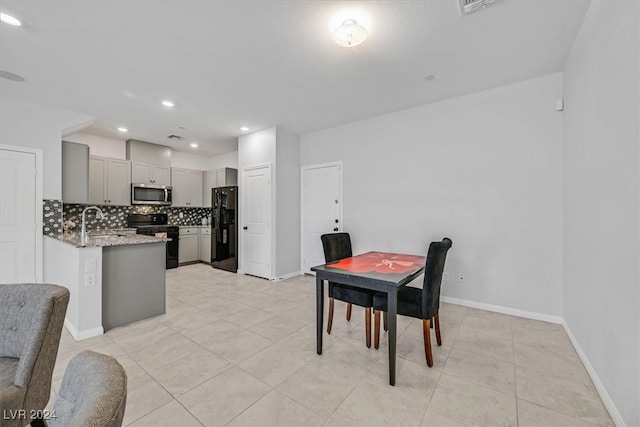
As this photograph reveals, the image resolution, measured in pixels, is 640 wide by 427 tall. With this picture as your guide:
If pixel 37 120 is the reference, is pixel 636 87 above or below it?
below

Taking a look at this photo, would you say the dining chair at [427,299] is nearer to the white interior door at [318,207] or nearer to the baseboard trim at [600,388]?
the baseboard trim at [600,388]

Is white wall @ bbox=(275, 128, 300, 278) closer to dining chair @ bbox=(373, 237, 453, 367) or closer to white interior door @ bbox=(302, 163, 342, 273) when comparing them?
white interior door @ bbox=(302, 163, 342, 273)

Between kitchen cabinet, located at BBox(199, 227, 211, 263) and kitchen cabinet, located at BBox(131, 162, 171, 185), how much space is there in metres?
1.33

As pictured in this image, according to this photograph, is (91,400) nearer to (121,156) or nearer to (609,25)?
(609,25)

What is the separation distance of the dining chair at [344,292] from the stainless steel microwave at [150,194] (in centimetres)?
443

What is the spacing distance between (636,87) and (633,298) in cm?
111

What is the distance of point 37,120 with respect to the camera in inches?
144

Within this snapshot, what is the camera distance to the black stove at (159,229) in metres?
5.52

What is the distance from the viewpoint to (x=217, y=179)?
6.23 meters

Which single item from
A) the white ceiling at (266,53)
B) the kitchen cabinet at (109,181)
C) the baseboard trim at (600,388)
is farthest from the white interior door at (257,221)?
the baseboard trim at (600,388)

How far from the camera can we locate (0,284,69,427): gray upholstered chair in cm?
112

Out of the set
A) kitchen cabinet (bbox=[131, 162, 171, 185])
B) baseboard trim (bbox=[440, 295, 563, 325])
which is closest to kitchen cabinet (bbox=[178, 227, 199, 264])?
kitchen cabinet (bbox=[131, 162, 171, 185])

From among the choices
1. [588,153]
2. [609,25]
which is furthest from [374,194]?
[609,25]

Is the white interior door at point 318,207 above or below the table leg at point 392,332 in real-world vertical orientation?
above
